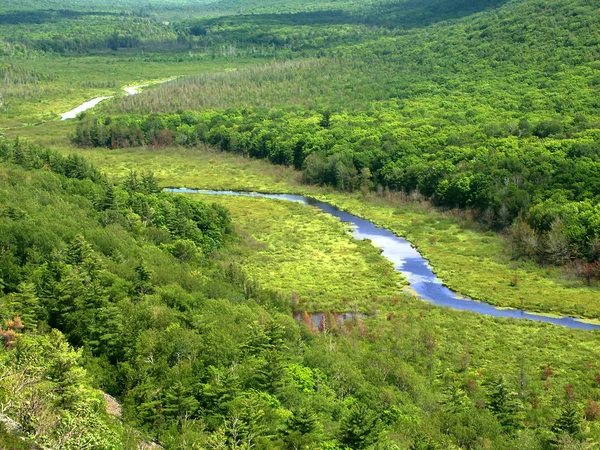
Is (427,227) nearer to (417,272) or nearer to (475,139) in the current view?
(417,272)

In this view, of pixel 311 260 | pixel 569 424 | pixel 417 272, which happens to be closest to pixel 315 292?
pixel 311 260

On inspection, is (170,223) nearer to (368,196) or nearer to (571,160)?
(368,196)

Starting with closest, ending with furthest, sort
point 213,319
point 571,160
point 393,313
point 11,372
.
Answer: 1. point 11,372
2. point 213,319
3. point 393,313
4. point 571,160

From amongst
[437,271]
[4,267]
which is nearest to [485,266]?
[437,271]

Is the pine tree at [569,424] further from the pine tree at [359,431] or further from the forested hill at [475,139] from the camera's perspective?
the forested hill at [475,139]

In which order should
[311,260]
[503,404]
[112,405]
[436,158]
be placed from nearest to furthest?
[112,405]
[503,404]
[311,260]
[436,158]

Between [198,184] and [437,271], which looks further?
[198,184]
